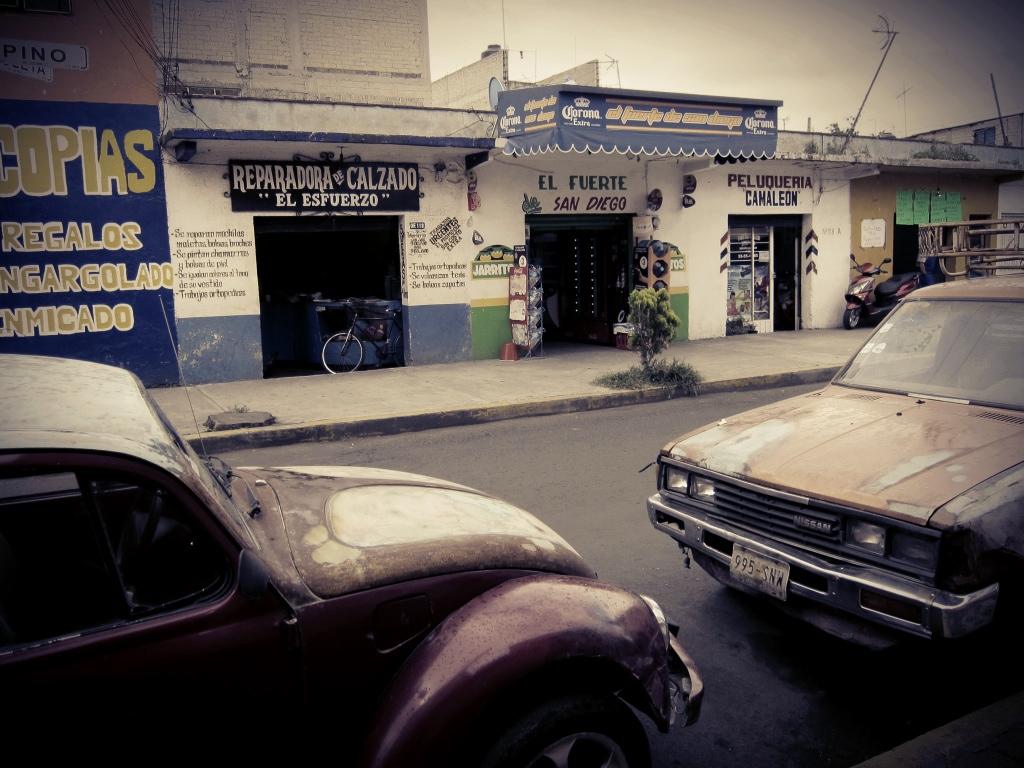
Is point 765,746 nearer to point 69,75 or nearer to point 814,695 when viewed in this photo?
point 814,695

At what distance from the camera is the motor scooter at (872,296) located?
17.7 m

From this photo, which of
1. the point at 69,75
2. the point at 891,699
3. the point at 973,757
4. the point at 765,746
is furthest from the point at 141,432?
the point at 69,75

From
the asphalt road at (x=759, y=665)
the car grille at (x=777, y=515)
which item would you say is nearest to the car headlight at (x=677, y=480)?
the car grille at (x=777, y=515)

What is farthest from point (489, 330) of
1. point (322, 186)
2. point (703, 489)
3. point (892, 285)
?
point (703, 489)

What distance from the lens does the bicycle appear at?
13180 mm

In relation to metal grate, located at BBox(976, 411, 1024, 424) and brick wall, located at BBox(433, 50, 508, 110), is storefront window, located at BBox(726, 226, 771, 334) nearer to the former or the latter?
brick wall, located at BBox(433, 50, 508, 110)

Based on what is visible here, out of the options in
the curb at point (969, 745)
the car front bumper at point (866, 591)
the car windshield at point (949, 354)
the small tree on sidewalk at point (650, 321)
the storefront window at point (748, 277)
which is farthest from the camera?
the storefront window at point (748, 277)

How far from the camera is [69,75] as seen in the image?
1052 centimetres

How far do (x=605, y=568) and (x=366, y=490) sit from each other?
7.10ft

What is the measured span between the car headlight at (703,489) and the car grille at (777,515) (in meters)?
0.05

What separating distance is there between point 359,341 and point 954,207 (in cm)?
1556

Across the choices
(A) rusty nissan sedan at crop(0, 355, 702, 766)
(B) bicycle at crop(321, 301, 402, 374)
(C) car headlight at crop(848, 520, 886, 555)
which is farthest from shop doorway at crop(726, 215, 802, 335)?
(A) rusty nissan sedan at crop(0, 355, 702, 766)

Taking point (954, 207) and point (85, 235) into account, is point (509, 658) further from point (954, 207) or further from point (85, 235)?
point (954, 207)

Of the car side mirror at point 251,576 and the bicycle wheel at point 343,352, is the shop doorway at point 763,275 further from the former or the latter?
the car side mirror at point 251,576
